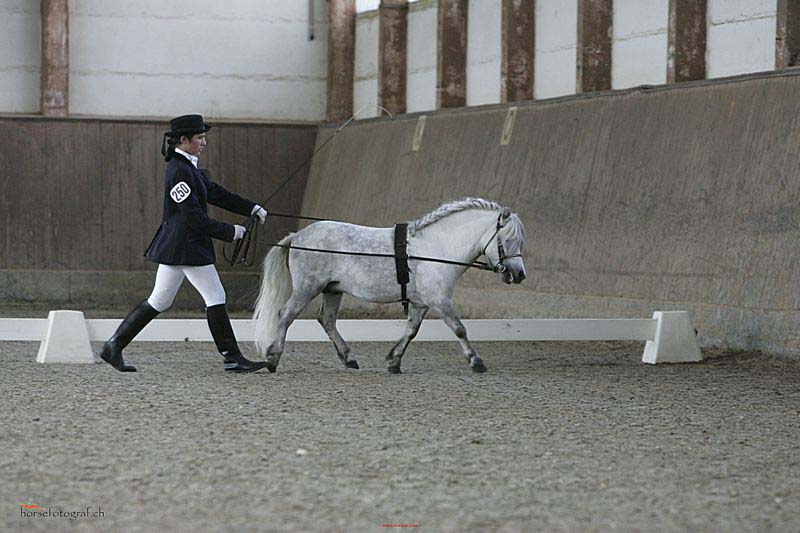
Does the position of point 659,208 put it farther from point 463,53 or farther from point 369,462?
point 369,462

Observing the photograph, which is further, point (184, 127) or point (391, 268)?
point (391, 268)

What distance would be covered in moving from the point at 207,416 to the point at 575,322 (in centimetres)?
403

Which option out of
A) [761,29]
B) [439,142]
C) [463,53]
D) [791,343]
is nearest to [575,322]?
[791,343]

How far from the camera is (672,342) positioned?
1105 centimetres

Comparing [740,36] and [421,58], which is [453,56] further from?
[740,36]

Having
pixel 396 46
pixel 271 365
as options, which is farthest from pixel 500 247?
pixel 396 46

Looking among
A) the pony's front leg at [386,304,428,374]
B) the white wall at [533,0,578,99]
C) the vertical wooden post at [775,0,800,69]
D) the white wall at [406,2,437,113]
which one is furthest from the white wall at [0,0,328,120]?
the pony's front leg at [386,304,428,374]

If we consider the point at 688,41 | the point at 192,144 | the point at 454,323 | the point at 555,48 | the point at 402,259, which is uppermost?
the point at 555,48

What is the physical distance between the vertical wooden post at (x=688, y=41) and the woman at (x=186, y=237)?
539cm

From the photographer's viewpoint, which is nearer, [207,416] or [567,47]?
[207,416]

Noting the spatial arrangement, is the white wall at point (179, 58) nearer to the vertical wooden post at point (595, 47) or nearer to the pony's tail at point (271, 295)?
the vertical wooden post at point (595, 47)

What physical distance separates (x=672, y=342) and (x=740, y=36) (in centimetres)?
327

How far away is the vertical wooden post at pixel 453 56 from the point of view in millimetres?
17266

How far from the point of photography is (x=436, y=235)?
32.8 ft
